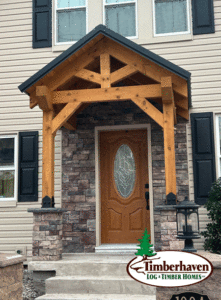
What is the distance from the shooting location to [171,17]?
7.38m

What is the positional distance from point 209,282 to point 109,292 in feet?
6.18

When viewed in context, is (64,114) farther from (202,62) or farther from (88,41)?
(202,62)

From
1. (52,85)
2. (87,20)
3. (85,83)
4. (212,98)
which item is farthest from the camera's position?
(87,20)

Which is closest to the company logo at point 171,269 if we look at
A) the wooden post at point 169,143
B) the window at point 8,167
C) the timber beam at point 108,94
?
the wooden post at point 169,143

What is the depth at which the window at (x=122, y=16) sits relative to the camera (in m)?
7.48

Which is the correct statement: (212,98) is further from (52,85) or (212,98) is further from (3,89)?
(3,89)

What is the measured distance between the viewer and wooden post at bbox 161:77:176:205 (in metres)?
5.30

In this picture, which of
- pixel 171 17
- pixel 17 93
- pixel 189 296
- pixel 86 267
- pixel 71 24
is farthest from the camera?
pixel 71 24

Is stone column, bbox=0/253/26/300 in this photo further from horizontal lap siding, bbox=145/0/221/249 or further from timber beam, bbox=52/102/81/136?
horizontal lap siding, bbox=145/0/221/249

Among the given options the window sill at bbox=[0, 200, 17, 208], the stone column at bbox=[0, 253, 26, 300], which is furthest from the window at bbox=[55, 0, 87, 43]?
the stone column at bbox=[0, 253, 26, 300]

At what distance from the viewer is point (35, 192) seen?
7203 millimetres

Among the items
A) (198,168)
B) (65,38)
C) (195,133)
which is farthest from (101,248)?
(65,38)

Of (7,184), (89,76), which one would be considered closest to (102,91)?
(89,76)

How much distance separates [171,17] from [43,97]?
133 inches
